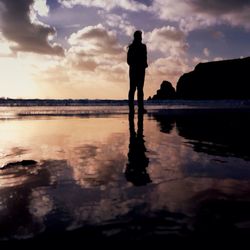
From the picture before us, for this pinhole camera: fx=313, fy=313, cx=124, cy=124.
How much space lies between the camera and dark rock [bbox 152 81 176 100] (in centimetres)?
10850

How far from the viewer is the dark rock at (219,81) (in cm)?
8938

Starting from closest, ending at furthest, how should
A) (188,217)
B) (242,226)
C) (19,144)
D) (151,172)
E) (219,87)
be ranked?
1. (242,226)
2. (188,217)
3. (151,172)
4. (19,144)
5. (219,87)

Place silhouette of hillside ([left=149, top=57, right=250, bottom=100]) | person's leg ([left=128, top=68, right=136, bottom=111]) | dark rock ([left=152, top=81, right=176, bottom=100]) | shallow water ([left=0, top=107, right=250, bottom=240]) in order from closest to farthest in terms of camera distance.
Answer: shallow water ([left=0, top=107, right=250, bottom=240]) < person's leg ([left=128, top=68, right=136, bottom=111]) < silhouette of hillside ([left=149, top=57, right=250, bottom=100]) < dark rock ([left=152, top=81, right=176, bottom=100])

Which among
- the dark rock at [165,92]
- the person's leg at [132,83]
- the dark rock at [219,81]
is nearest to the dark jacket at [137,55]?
the person's leg at [132,83]

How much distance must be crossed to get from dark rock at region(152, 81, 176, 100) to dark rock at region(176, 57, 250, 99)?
3758 millimetres

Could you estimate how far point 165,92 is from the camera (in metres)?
111

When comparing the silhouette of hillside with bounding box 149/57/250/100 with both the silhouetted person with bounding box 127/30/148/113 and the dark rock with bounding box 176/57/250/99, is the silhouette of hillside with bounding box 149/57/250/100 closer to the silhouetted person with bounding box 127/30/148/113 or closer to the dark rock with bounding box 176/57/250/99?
the dark rock with bounding box 176/57/250/99

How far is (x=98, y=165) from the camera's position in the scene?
3.19m

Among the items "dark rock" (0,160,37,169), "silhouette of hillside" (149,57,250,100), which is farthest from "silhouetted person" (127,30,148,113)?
"silhouette of hillside" (149,57,250,100)

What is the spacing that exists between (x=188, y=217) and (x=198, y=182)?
81 centimetres

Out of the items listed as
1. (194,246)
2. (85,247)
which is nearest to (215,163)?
(194,246)

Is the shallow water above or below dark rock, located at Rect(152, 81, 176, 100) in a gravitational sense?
below

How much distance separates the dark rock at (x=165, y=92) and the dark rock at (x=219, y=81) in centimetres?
376

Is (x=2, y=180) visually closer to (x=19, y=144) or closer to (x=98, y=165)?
(x=98, y=165)
